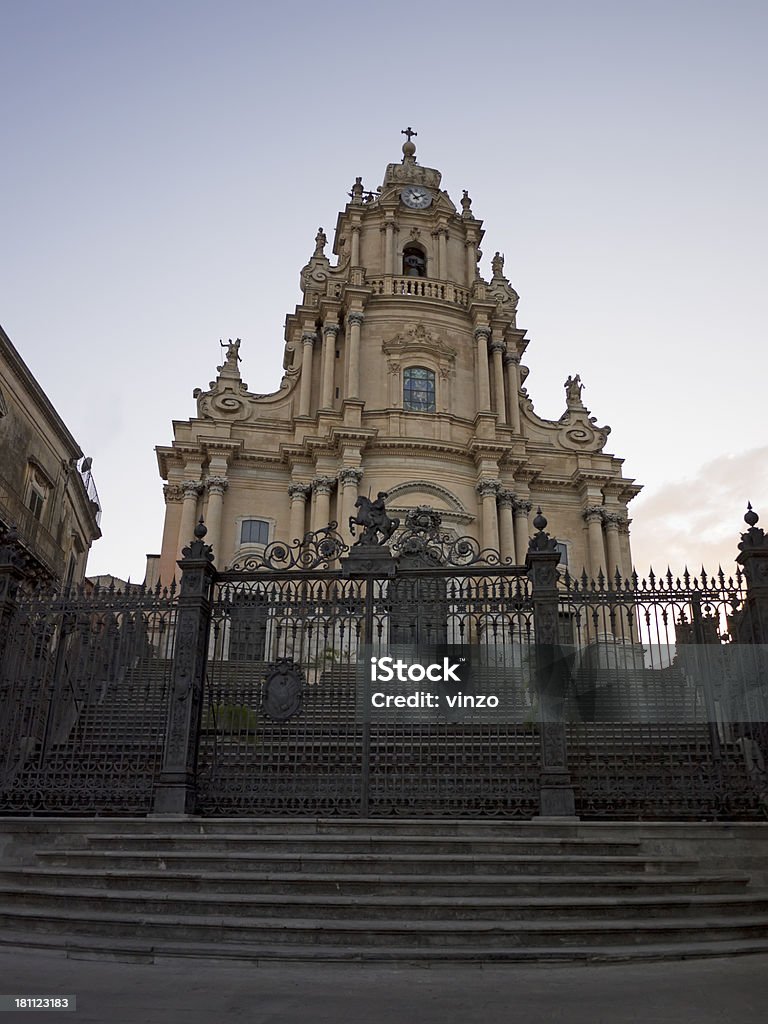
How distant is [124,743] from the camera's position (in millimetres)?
10367

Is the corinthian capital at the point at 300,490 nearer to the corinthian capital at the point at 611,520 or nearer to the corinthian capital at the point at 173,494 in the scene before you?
the corinthian capital at the point at 173,494

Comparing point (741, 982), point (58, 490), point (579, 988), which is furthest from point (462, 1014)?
point (58, 490)

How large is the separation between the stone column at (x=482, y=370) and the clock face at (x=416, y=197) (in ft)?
27.0

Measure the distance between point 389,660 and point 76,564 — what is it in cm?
2765

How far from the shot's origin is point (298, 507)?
30312 millimetres

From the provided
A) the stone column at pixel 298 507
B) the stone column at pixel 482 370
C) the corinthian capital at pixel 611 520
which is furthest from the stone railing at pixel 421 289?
the corinthian capital at pixel 611 520

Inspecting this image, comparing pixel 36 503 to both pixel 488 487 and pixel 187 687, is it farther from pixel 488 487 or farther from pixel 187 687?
pixel 187 687

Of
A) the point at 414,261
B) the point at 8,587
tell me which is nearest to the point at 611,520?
the point at 414,261

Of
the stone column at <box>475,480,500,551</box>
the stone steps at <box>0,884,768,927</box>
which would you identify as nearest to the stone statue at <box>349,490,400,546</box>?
the stone steps at <box>0,884,768,927</box>

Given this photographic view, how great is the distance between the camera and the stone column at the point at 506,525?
2975 centimetres

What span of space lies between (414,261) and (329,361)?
858cm

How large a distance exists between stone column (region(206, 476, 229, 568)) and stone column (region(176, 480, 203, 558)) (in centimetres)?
50

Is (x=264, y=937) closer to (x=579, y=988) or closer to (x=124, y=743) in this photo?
(x=579, y=988)

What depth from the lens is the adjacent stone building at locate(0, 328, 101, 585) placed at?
25016 millimetres
